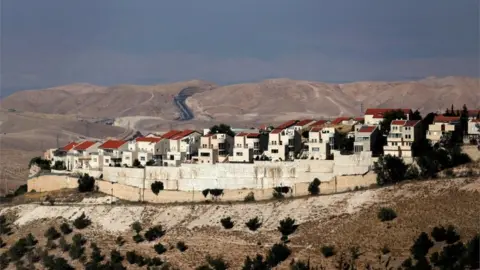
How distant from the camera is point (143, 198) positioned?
41.4 meters

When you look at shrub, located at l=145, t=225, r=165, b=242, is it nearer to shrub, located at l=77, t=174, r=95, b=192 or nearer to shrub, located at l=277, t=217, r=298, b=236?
shrub, located at l=277, t=217, r=298, b=236

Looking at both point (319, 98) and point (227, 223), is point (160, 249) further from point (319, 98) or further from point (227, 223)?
point (319, 98)

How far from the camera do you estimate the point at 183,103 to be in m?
165

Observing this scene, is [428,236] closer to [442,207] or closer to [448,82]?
[442,207]

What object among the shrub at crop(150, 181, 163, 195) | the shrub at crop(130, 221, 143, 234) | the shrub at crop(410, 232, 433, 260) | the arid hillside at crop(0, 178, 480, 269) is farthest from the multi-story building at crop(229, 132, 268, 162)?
the shrub at crop(410, 232, 433, 260)

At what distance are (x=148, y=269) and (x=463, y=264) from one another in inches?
418

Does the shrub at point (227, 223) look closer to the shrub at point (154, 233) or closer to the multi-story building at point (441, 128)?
the shrub at point (154, 233)

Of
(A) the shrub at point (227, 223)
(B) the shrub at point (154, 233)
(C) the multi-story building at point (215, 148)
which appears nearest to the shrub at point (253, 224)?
(A) the shrub at point (227, 223)

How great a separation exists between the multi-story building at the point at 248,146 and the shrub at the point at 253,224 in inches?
248

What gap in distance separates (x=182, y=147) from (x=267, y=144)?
3.78m

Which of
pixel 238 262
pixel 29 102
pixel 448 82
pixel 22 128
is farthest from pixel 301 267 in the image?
pixel 29 102

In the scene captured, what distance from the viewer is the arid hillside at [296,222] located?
31.6 m

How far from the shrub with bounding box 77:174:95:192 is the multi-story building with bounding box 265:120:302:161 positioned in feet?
25.1

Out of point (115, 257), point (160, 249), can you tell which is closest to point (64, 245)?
point (115, 257)
